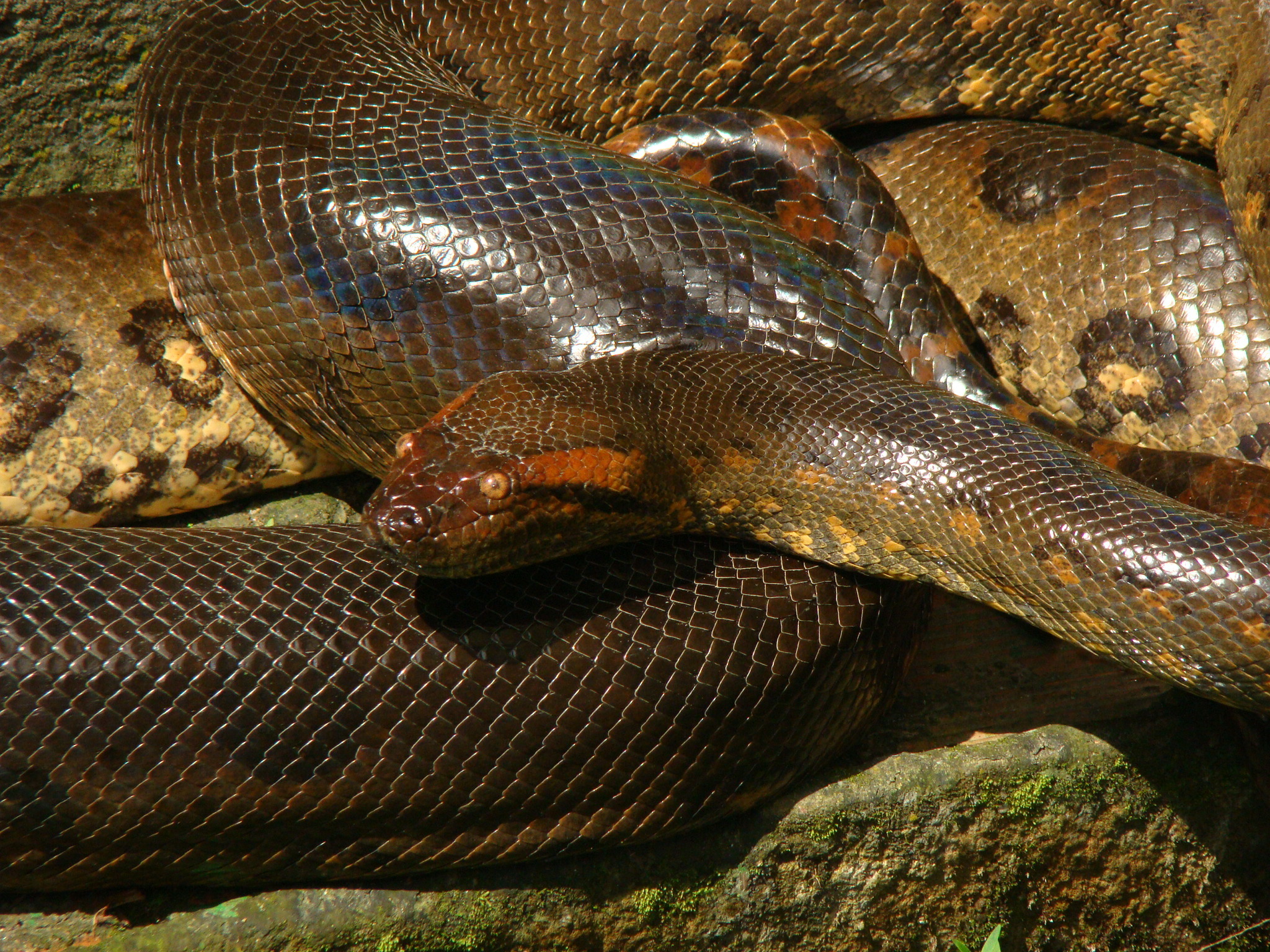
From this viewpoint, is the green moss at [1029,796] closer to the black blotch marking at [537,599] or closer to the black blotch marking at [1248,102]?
the black blotch marking at [537,599]

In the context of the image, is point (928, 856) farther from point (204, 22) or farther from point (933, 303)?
point (204, 22)

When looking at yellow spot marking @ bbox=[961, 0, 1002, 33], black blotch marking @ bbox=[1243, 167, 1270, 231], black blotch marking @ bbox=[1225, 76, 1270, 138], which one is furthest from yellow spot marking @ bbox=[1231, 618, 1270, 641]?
yellow spot marking @ bbox=[961, 0, 1002, 33]

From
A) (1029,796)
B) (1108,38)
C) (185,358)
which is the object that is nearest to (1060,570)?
(1029,796)

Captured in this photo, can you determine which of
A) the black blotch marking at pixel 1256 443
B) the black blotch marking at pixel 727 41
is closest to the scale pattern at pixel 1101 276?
the black blotch marking at pixel 1256 443

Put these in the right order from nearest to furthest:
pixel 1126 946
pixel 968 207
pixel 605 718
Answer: pixel 605 718 → pixel 1126 946 → pixel 968 207

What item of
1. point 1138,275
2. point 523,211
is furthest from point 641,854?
point 1138,275

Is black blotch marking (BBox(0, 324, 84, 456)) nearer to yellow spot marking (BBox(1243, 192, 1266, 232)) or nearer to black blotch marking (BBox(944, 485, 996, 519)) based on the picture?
black blotch marking (BBox(944, 485, 996, 519))
